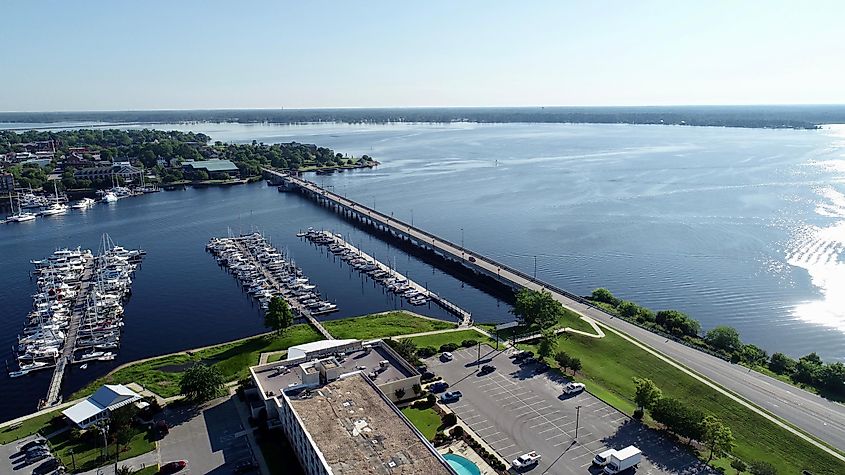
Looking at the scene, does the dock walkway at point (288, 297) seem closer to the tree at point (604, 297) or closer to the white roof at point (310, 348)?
the white roof at point (310, 348)

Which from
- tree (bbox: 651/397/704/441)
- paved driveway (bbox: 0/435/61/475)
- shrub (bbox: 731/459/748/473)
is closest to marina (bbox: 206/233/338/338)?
paved driveway (bbox: 0/435/61/475)

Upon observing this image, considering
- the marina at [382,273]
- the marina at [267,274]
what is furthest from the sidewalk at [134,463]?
Answer: the marina at [382,273]

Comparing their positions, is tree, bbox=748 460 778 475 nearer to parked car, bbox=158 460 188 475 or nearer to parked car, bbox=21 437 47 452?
parked car, bbox=158 460 188 475

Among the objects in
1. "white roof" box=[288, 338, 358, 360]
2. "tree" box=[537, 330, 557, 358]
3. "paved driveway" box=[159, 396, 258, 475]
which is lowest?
"paved driveway" box=[159, 396, 258, 475]

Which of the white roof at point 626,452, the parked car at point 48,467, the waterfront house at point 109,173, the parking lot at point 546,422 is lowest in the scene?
the parked car at point 48,467

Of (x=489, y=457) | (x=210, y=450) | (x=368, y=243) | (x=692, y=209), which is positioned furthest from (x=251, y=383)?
(x=692, y=209)

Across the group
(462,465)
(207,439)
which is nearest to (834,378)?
(462,465)
